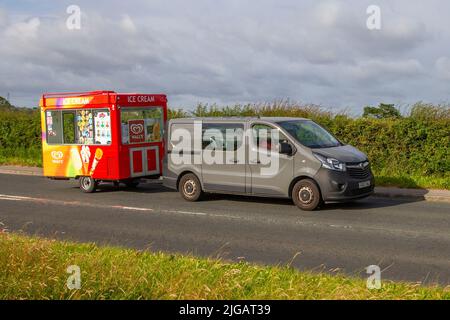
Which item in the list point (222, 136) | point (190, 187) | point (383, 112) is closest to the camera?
point (222, 136)

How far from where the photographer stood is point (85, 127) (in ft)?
54.8

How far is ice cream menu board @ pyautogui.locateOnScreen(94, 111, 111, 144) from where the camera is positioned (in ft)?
53.0


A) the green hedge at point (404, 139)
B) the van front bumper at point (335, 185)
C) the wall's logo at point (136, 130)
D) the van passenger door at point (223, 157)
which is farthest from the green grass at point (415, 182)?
the wall's logo at point (136, 130)

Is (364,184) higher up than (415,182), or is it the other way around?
(364,184)

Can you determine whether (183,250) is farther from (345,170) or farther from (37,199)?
(37,199)

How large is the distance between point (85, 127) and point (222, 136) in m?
4.77

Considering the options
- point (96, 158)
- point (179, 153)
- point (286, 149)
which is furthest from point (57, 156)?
point (286, 149)

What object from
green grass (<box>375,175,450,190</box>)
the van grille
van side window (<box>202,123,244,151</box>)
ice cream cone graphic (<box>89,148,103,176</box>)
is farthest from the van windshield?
ice cream cone graphic (<box>89,148,103,176</box>)

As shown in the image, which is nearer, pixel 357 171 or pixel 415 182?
pixel 357 171

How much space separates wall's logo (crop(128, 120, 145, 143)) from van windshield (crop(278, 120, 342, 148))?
4779 mm

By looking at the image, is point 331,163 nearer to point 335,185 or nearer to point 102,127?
point 335,185

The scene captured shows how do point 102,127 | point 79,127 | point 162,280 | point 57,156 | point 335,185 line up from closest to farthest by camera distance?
point 162,280 < point 335,185 < point 102,127 < point 79,127 < point 57,156

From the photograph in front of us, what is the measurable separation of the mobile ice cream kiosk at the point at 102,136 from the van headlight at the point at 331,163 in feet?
18.6
